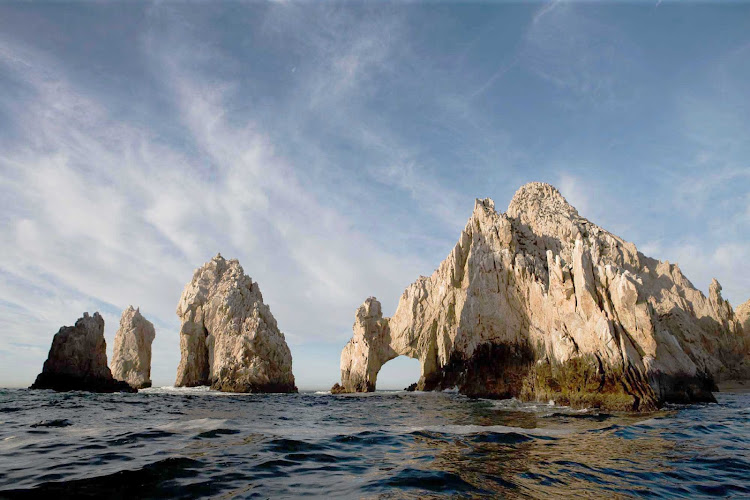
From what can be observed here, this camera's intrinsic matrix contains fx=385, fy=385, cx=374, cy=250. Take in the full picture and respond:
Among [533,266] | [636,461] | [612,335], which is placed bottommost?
[636,461]

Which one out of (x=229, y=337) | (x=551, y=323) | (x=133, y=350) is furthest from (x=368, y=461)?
(x=133, y=350)

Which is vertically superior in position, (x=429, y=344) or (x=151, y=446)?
(x=429, y=344)

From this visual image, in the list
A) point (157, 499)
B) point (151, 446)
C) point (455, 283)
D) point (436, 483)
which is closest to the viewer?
point (157, 499)

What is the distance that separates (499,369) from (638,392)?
1678 cm

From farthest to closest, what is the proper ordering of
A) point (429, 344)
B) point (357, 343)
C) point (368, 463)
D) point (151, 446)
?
point (357, 343) → point (429, 344) → point (151, 446) → point (368, 463)

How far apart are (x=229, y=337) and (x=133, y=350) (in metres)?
24.9

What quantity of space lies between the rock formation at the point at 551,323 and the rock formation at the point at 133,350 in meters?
38.2

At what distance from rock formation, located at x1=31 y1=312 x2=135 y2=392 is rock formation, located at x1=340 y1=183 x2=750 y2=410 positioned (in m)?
32.4

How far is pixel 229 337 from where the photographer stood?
58.6m

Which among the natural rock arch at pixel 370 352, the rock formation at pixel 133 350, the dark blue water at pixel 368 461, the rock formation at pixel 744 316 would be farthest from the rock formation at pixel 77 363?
the rock formation at pixel 744 316

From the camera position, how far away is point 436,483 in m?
6.71

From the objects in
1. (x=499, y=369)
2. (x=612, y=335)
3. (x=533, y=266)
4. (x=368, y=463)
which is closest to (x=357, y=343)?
(x=499, y=369)

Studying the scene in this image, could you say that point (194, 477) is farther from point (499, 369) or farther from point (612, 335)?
point (499, 369)

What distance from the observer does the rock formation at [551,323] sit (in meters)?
24.7
